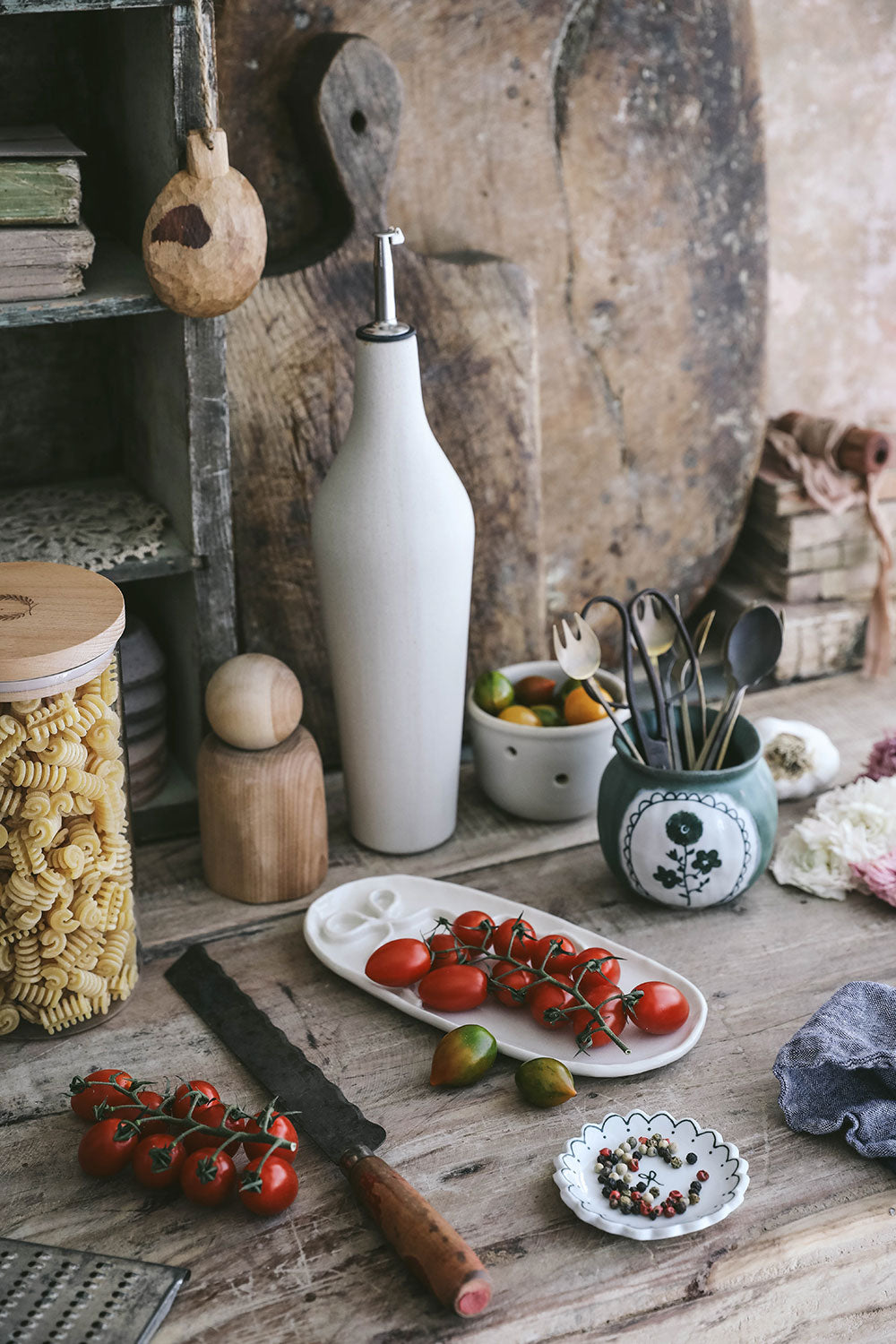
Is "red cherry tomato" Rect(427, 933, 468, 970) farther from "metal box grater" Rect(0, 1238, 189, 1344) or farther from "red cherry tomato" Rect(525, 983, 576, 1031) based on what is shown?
"metal box grater" Rect(0, 1238, 189, 1344)

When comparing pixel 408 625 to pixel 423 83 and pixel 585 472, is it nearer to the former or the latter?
pixel 585 472

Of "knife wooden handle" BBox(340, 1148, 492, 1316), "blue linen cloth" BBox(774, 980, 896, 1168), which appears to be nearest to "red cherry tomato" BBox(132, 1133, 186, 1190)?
"knife wooden handle" BBox(340, 1148, 492, 1316)

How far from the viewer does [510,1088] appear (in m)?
1.00

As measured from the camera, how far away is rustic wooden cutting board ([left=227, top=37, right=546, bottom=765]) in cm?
127

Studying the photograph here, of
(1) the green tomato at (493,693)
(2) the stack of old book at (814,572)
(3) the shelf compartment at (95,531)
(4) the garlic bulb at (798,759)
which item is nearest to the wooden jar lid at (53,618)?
(3) the shelf compartment at (95,531)

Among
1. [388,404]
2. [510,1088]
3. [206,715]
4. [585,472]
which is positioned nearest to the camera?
[510,1088]

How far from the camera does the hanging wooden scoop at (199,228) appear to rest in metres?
1.06

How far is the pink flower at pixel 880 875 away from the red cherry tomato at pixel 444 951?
396 mm

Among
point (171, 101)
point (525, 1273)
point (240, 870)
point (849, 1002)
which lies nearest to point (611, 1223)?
point (525, 1273)

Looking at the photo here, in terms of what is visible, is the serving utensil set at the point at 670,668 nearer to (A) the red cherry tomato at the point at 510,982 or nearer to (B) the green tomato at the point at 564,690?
(B) the green tomato at the point at 564,690

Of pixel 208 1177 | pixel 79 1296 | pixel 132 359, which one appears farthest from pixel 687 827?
pixel 132 359

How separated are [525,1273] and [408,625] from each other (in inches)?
22.5

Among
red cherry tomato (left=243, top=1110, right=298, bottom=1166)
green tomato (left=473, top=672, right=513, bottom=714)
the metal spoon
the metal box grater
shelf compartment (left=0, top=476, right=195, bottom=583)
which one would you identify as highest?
shelf compartment (left=0, top=476, right=195, bottom=583)

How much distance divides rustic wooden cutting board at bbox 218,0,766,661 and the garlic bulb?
1.10 ft
